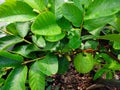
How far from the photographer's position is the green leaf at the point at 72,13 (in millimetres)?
690

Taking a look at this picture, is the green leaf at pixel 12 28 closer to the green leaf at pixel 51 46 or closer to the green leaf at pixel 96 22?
the green leaf at pixel 51 46

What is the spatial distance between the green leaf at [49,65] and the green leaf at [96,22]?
0.48ft

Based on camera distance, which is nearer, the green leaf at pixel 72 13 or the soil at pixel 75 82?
the green leaf at pixel 72 13

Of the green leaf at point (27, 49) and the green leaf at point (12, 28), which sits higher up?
the green leaf at point (12, 28)

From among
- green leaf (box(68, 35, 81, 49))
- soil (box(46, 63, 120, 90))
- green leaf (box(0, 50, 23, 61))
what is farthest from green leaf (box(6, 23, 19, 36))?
soil (box(46, 63, 120, 90))

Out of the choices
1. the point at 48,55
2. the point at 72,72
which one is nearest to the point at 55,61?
the point at 48,55

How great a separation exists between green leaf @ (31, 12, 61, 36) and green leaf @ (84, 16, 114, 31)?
8cm

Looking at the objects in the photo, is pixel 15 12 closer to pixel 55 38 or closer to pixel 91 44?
pixel 55 38

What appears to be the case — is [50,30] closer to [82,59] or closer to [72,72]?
[82,59]

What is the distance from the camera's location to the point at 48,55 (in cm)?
80

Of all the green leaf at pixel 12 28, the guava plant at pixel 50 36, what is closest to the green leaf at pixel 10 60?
the guava plant at pixel 50 36

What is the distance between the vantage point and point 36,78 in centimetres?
79

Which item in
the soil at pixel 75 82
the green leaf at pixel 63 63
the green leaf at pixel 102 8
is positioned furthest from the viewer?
the soil at pixel 75 82

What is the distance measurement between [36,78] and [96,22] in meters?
0.24
